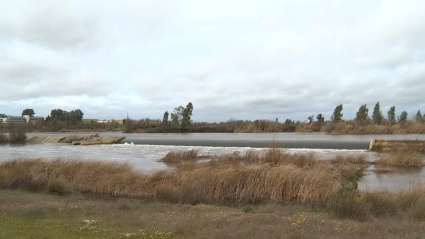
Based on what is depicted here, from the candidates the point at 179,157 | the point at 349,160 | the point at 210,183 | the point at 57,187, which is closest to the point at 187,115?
the point at 179,157

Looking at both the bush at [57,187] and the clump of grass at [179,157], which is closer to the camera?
the bush at [57,187]

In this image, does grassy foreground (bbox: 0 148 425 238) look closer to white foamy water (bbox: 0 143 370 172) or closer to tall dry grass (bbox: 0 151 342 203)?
tall dry grass (bbox: 0 151 342 203)

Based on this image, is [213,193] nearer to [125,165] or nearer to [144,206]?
[144,206]

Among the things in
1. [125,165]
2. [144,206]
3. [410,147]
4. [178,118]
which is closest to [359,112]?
[178,118]

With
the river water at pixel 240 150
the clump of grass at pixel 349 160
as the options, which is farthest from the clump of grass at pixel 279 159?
→ the clump of grass at pixel 349 160

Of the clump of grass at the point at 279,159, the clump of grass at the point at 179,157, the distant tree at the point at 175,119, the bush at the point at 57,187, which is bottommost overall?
the bush at the point at 57,187

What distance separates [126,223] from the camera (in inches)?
360

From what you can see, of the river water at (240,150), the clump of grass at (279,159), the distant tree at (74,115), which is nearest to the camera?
the river water at (240,150)

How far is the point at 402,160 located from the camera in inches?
1070

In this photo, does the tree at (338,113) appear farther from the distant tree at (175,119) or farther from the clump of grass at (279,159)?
the clump of grass at (279,159)

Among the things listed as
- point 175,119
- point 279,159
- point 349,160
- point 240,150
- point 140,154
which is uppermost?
point 175,119

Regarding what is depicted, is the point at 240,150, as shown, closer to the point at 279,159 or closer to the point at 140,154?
the point at 140,154

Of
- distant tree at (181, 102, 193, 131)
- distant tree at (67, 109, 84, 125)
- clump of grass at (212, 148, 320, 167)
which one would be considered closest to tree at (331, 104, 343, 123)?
distant tree at (181, 102, 193, 131)

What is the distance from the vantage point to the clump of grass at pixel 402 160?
87.9ft
